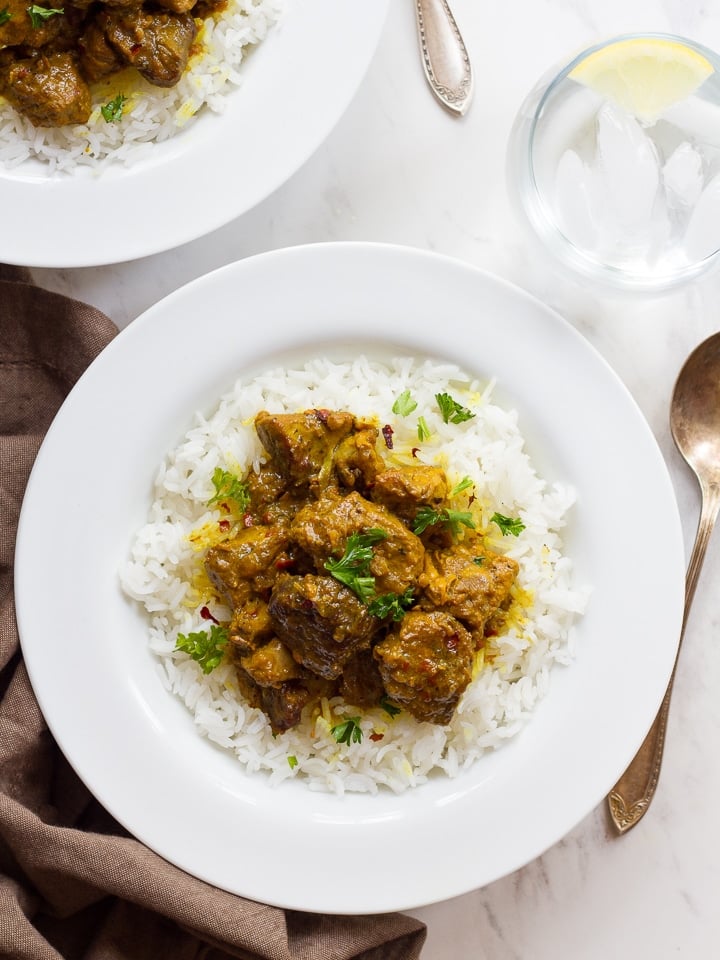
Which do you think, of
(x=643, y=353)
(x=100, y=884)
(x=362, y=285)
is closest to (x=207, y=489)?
(x=362, y=285)

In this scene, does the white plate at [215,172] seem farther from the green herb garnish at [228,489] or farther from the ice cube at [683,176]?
the ice cube at [683,176]

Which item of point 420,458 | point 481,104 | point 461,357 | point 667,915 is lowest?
point 667,915

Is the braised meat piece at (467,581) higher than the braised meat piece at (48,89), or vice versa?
the braised meat piece at (48,89)

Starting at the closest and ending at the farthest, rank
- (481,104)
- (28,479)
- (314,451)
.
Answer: (314,451) → (28,479) → (481,104)

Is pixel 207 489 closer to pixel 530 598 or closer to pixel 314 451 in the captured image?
pixel 314 451

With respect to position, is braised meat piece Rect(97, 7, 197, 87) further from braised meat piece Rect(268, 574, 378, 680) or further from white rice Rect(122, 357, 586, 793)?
braised meat piece Rect(268, 574, 378, 680)

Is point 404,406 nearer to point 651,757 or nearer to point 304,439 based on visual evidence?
point 304,439

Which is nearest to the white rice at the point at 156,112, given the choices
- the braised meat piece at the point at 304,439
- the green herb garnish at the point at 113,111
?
the green herb garnish at the point at 113,111
